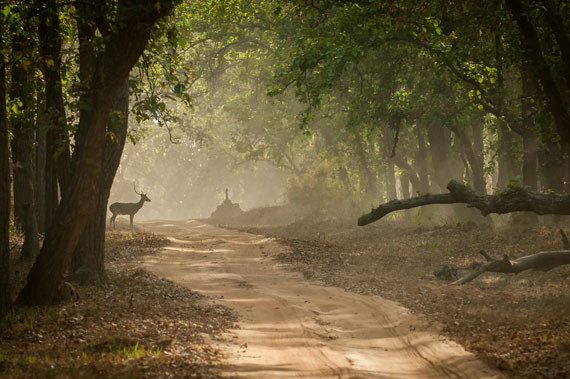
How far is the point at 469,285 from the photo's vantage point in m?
14.1

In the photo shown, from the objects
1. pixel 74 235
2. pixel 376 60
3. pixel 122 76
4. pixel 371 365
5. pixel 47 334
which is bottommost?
pixel 371 365

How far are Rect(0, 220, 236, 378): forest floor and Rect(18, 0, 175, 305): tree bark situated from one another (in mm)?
568

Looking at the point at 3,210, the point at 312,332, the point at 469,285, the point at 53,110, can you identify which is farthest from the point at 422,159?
the point at 3,210

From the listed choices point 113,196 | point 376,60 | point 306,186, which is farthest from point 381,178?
point 113,196

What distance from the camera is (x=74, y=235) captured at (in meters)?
9.66

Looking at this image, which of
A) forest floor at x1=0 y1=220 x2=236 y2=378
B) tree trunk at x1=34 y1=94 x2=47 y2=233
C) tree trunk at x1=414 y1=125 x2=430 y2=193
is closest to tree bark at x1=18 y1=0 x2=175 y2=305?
forest floor at x1=0 y1=220 x2=236 y2=378

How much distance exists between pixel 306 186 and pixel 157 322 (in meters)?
35.3

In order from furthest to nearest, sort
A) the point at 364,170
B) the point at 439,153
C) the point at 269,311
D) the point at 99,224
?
the point at 364,170, the point at 439,153, the point at 99,224, the point at 269,311

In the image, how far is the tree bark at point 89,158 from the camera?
918 cm

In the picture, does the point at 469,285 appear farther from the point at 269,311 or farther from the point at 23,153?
the point at 23,153

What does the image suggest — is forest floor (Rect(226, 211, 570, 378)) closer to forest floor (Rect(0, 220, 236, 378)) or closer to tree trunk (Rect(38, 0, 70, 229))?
forest floor (Rect(0, 220, 236, 378))

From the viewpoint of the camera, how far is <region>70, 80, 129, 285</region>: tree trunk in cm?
1254

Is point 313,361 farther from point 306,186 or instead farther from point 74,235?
point 306,186

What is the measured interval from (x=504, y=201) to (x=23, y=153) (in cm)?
1308
